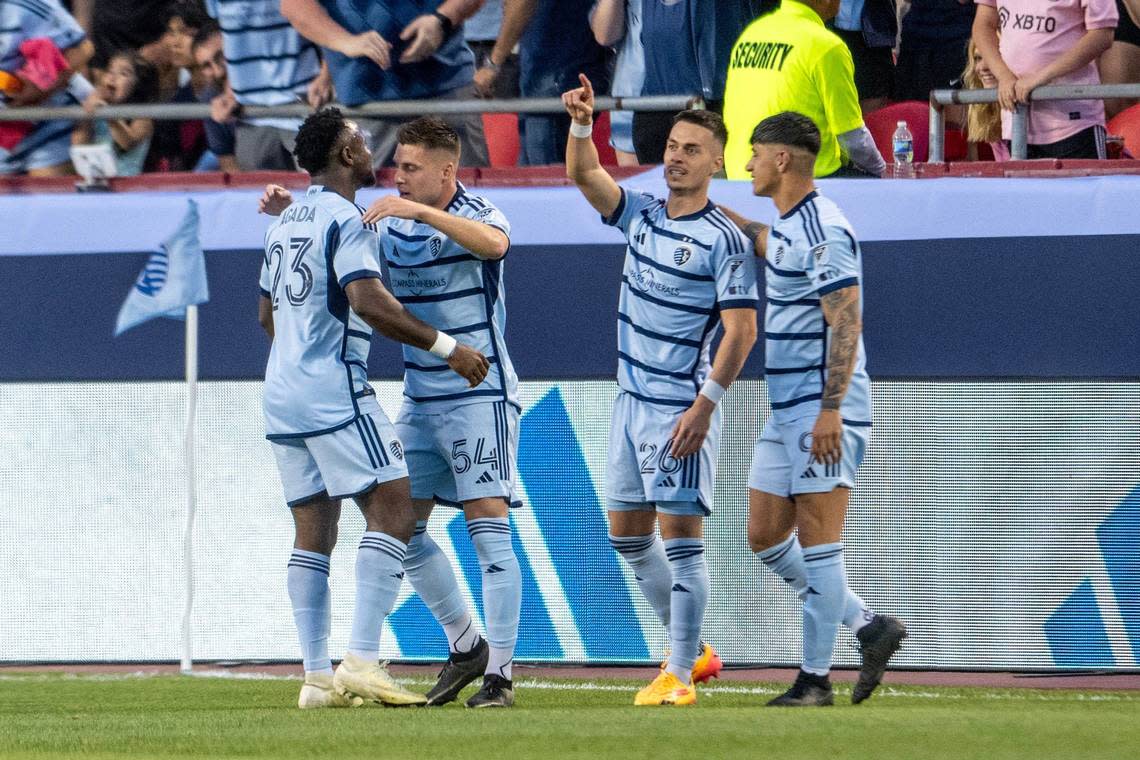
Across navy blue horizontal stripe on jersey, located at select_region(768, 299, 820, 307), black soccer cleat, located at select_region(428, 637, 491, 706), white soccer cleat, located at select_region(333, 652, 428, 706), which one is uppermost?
navy blue horizontal stripe on jersey, located at select_region(768, 299, 820, 307)

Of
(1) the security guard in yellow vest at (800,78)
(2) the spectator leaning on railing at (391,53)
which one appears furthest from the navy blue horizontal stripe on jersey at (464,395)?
(2) the spectator leaning on railing at (391,53)

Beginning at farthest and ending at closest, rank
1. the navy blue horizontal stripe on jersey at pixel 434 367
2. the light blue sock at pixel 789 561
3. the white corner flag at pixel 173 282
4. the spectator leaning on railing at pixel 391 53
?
the spectator leaning on railing at pixel 391 53
the white corner flag at pixel 173 282
the light blue sock at pixel 789 561
the navy blue horizontal stripe on jersey at pixel 434 367

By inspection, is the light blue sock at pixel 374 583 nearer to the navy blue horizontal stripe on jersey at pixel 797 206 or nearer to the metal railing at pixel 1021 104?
the navy blue horizontal stripe on jersey at pixel 797 206

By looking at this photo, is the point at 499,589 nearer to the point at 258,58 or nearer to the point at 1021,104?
the point at 1021,104

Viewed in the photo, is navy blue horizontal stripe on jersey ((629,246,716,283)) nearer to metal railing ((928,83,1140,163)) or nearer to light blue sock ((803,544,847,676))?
light blue sock ((803,544,847,676))

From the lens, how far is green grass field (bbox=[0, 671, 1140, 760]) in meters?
5.29

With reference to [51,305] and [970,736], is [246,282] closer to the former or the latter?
[51,305]

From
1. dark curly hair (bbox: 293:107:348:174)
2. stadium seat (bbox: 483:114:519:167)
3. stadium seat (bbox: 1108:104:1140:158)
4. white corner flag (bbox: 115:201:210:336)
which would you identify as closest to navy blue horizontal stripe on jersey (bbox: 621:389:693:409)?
dark curly hair (bbox: 293:107:348:174)

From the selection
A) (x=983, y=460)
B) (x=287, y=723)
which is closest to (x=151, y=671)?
(x=287, y=723)

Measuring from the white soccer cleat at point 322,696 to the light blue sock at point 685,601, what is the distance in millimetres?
1201

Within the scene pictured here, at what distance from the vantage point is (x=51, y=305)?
9391 millimetres

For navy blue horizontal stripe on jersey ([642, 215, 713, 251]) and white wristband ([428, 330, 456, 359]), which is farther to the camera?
navy blue horizontal stripe on jersey ([642, 215, 713, 251])

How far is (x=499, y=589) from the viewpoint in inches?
273

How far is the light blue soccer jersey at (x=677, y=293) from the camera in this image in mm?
6996
